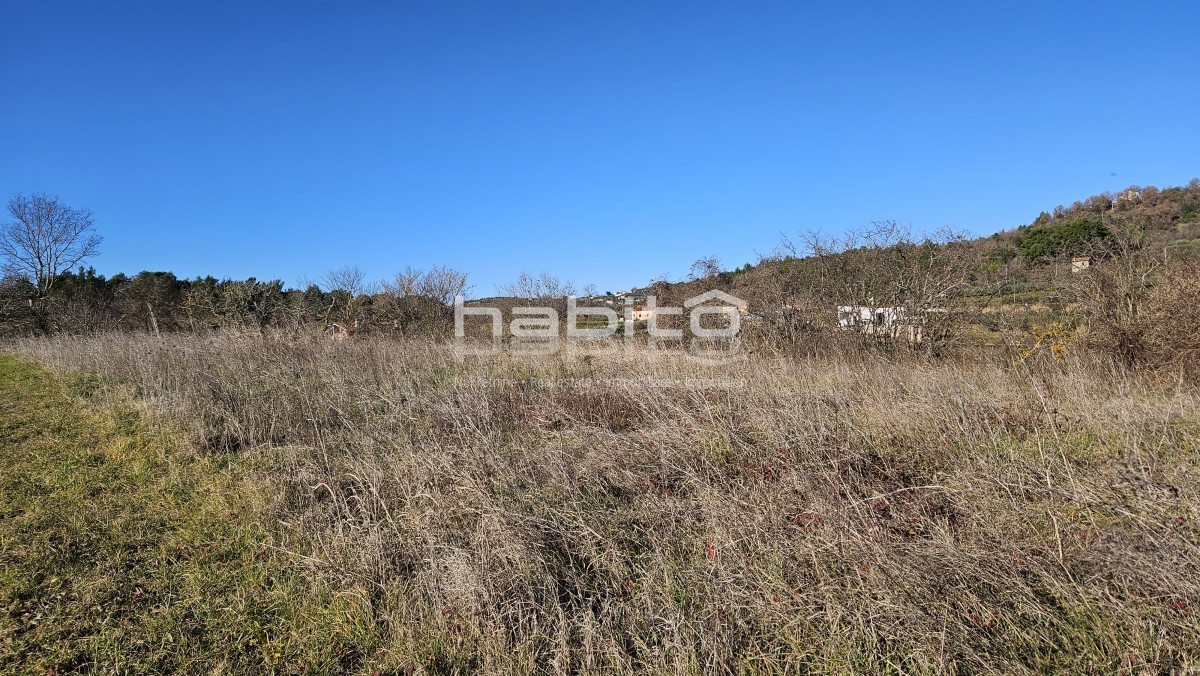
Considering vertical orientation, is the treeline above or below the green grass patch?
above

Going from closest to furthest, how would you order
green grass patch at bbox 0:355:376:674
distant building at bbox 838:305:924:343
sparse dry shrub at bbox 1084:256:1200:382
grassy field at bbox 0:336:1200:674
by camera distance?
grassy field at bbox 0:336:1200:674, green grass patch at bbox 0:355:376:674, sparse dry shrub at bbox 1084:256:1200:382, distant building at bbox 838:305:924:343

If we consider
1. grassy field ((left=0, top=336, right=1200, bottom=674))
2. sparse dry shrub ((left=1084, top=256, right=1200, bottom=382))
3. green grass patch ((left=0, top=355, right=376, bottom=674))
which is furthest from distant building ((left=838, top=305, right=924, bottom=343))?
green grass patch ((left=0, top=355, right=376, bottom=674))

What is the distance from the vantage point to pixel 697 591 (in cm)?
231

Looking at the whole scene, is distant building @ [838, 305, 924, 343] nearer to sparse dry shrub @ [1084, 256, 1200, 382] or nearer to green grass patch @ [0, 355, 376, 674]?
sparse dry shrub @ [1084, 256, 1200, 382]

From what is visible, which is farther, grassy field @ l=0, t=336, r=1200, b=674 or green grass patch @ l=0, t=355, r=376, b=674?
green grass patch @ l=0, t=355, r=376, b=674

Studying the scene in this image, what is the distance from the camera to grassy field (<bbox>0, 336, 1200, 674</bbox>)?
1993 mm

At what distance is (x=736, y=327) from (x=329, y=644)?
9748 millimetres

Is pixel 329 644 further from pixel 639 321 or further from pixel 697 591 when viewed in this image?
pixel 639 321

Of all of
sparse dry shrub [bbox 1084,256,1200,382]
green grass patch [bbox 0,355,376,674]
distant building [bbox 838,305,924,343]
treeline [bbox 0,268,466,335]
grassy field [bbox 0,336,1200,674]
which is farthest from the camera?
treeline [bbox 0,268,466,335]

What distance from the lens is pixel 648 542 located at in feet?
9.30

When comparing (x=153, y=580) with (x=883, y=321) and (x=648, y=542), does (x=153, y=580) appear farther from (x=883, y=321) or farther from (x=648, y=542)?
(x=883, y=321)

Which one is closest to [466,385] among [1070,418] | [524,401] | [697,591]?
[524,401]

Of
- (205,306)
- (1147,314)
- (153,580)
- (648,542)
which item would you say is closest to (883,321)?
(1147,314)

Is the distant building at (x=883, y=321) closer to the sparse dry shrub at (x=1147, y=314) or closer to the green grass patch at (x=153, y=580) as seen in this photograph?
the sparse dry shrub at (x=1147, y=314)
